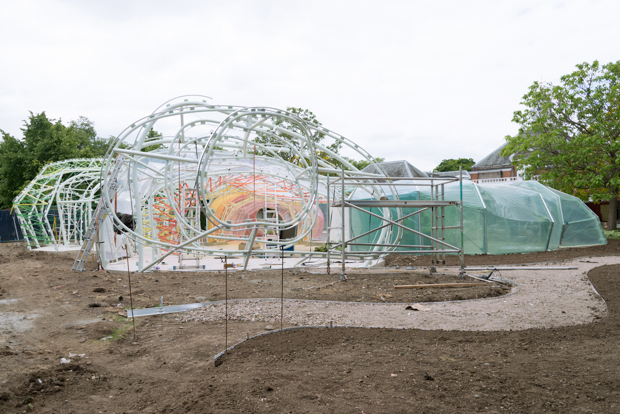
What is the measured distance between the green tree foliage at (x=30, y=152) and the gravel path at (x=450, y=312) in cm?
2867

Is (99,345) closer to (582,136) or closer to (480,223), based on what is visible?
(480,223)

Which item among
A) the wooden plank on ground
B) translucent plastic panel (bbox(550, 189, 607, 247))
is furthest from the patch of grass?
translucent plastic panel (bbox(550, 189, 607, 247))

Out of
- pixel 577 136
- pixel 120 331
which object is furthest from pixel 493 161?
pixel 120 331

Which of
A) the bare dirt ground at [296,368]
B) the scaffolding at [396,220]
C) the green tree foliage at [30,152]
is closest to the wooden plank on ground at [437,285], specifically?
the scaffolding at [396,220]

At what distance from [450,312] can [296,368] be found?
373 centimetres

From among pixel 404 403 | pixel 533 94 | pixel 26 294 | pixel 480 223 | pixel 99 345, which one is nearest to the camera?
pixel 404 403

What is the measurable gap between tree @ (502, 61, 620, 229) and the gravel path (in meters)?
11.5

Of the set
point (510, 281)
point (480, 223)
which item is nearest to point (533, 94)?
point (480, 223)

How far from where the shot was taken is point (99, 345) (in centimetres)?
594

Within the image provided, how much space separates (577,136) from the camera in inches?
729

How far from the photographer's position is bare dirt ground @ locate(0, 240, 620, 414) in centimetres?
361

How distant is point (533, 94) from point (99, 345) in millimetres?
21195

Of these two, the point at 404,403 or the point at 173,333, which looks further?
the point at 173,333

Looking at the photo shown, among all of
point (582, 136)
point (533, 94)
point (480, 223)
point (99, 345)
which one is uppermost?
point (533, 94)
